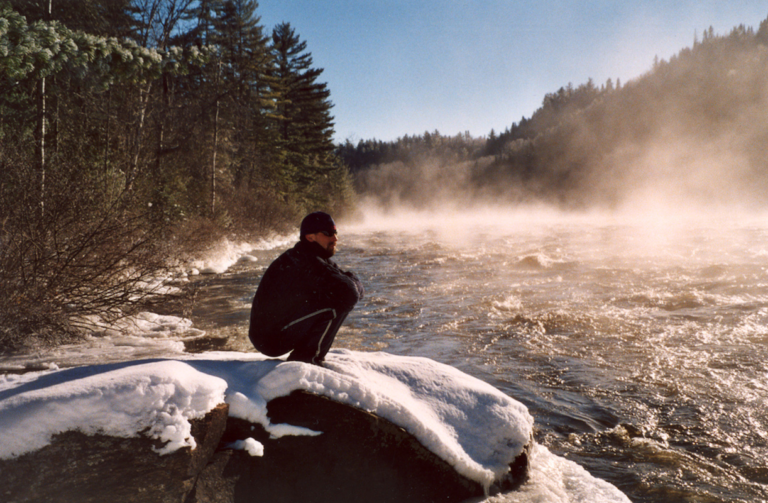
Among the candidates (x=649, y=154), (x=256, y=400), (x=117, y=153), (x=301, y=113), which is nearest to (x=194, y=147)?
(x=117, y=153)

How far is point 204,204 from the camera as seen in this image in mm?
22047

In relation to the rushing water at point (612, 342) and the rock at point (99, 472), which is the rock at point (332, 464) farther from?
the rushing water at point (612, 342)

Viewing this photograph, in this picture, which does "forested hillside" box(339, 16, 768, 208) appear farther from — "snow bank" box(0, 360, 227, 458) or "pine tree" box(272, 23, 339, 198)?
"snow bank" box(0, 360, 227, 458)

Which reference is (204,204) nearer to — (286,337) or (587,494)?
(286,337)

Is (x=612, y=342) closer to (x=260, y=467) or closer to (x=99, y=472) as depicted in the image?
(x=260, y=467)

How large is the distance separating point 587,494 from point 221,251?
1612 centimetres

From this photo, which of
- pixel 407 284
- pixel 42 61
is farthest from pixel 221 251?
pixel 42 61

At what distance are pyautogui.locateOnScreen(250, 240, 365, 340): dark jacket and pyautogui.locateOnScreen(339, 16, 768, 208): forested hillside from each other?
72303mm

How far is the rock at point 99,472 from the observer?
8.16 feet

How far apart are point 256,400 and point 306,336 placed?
773 mm

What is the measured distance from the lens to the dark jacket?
3.77 metres

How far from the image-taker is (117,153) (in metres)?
15.5

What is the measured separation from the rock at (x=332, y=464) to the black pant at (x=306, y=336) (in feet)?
2.12

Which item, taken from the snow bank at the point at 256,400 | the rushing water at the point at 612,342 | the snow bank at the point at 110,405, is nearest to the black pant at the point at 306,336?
the snow bank at the point at 256,400
